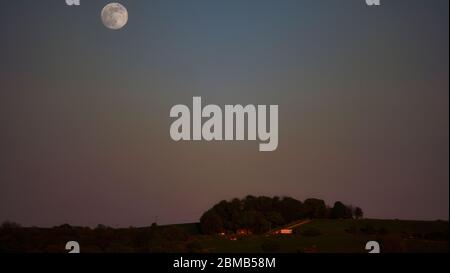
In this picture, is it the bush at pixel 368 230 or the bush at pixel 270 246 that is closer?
the bush at pixel 270 246

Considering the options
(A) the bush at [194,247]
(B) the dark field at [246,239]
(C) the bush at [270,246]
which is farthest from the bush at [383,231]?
(A) the bush at [194,247]

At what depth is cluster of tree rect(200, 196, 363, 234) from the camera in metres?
18.7

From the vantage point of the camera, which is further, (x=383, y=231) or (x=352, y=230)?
(x=352, y=230)

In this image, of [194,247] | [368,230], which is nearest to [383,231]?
[368,230]

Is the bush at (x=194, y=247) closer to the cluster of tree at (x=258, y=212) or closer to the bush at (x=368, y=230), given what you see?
the cluster of tree at (x=258, y=212)

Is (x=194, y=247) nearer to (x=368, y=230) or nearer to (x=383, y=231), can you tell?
(x=368, y=230)

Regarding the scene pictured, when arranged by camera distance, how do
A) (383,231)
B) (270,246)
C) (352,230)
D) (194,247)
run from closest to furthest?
(194,247) < (270,246) < (383,231) < (352,230)

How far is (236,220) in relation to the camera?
19.1 meters

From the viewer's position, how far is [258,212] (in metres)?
18.9

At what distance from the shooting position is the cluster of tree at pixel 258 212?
1869 cm

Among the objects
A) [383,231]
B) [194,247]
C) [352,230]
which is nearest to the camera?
[194,247]
